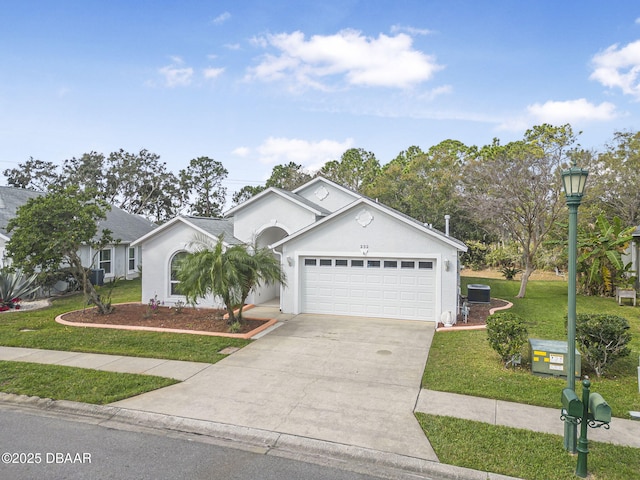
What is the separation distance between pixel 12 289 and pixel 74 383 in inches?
437

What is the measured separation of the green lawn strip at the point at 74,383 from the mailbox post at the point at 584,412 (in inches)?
257

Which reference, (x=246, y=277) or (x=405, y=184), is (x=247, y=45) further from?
(x=405, y=184)

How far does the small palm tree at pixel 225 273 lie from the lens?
1077 centimetres

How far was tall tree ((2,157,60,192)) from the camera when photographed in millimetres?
47250

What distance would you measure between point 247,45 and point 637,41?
650 inches

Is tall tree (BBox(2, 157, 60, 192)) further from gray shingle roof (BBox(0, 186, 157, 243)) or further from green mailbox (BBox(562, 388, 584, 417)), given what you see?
green mailbox (BBox(562, 388, 584, 417))

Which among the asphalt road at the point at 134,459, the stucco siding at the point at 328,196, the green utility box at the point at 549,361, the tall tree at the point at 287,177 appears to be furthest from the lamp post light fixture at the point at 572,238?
the tall tree at the point at 287,177

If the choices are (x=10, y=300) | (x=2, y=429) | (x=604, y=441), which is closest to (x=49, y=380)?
(x=2, y=429)

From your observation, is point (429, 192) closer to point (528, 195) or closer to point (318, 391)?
point (528, 195)

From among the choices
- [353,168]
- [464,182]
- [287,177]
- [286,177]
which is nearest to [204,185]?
[286,177]

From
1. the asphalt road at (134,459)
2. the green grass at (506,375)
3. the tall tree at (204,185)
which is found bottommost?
the asphalt road at (134,459)

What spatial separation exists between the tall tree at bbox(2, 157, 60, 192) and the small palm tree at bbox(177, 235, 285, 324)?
155 ft

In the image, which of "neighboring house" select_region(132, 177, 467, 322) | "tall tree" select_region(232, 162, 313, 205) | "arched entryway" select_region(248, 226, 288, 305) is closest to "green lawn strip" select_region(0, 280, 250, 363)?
"neighboring house" select_region(132, 177, 467, 322)

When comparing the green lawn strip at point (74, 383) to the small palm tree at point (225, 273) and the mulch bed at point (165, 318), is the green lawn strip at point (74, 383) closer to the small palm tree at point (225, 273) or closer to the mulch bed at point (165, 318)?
the small palm tree at point (225, 273)
